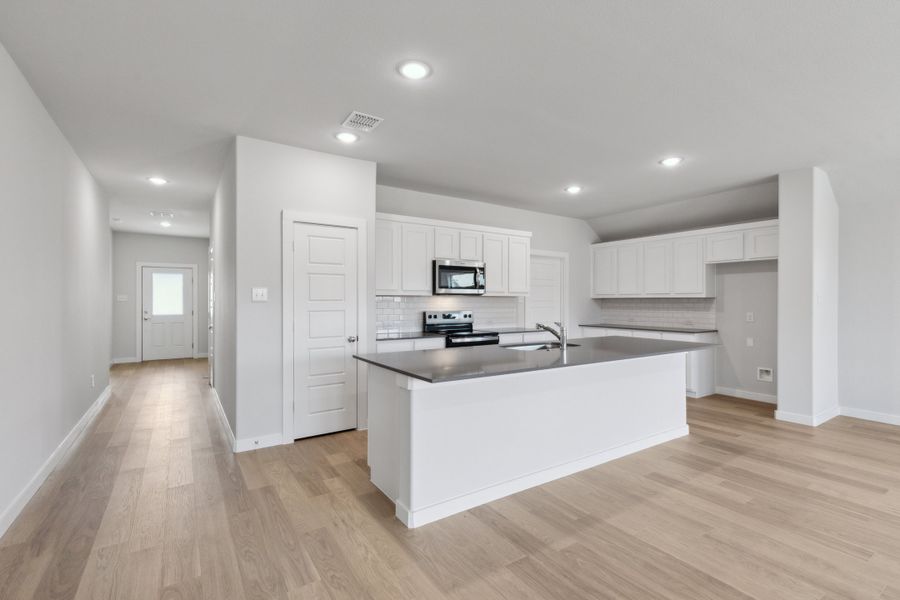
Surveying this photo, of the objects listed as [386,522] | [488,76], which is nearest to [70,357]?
[386,522]

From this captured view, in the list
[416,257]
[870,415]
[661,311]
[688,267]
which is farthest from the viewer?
[661,311]

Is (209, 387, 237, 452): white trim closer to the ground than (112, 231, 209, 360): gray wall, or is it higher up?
closer to the ground

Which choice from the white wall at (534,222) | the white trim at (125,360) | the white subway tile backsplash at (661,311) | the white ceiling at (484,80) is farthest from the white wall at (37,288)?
the white subway tile backsplash at (661,311)

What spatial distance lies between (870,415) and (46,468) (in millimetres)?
7578

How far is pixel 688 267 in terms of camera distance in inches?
232

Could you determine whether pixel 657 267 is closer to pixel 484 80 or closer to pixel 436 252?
pixel 436 252

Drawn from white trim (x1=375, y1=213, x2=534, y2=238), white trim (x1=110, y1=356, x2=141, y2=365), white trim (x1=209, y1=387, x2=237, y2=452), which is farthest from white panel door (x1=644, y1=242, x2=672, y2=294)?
white trim (x1=110, y1=356, x2=141, y2=365)

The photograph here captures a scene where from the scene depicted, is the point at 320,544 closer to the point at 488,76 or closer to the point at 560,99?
the point at 488,76

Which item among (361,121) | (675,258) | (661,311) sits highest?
(361,121)

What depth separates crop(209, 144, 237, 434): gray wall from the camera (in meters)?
3.76

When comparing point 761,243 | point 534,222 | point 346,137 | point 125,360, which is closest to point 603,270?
point 534,222

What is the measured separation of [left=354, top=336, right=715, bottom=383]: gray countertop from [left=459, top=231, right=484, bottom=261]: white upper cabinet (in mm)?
2116

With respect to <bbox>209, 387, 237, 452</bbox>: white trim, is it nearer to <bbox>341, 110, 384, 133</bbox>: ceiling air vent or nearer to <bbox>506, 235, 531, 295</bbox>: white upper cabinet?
<bbox>341, 110, 384, 133</bbox>: ceiling air vent

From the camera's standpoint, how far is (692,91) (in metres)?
2.79
